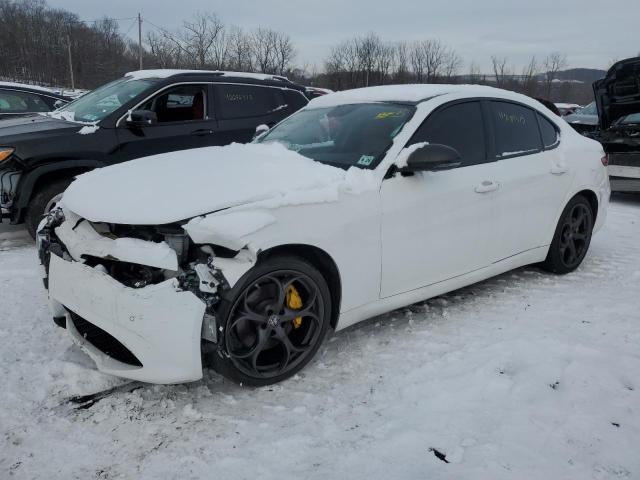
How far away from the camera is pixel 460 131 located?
3760 millimetres

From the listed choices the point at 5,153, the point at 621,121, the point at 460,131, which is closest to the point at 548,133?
the point at 460,131

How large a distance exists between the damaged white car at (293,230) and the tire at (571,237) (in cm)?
35

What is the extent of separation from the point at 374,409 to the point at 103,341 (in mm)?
1546

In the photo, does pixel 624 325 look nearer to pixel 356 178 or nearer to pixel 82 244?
pixel 356 178

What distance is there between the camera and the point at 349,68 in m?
61.2

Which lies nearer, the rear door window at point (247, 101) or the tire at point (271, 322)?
the tire at point (271, 322)

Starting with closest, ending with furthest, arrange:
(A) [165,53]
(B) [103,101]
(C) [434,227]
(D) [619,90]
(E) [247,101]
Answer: (C) [434,227] → (B) [103,101] → (E) [247,101] → (D) [619,90] → (A) [165,53]

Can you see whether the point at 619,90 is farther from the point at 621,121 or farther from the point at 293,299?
the point at 293,299

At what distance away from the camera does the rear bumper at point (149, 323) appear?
242 cm

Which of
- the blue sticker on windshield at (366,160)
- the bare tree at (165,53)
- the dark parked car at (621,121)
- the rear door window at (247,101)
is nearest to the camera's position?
the blue sticker on windshield at (366,160)

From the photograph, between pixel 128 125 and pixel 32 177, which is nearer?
pixel 32 177

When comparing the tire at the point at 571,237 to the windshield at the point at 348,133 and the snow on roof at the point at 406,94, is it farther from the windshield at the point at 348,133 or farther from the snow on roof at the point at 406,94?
the windshield at the point at 348,133

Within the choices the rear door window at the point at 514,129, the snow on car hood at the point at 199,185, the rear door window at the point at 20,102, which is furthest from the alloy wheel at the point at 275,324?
the rear door window at the point at 20,102

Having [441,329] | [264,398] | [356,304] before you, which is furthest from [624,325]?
[264,398]
